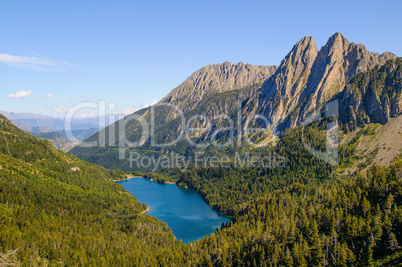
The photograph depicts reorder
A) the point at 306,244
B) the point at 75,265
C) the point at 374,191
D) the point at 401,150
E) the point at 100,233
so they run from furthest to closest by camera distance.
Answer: the point at 401,150
the point at 100,233
the point at 374,191
the point at 75,265
the point at 306,244

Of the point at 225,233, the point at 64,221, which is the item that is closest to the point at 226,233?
the point at 225,233

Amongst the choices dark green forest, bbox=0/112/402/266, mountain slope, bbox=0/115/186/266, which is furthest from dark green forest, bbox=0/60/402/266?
mountain slope, bbox=0/115/186/266

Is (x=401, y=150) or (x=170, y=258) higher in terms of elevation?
(x=401, y=150)

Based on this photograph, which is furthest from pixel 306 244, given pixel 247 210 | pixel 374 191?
pixel 247 210

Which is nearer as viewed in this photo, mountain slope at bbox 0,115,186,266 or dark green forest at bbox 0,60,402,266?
dark green forest at bbox 0,60,402,266

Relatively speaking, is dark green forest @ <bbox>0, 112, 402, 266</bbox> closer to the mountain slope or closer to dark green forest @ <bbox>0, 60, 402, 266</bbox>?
dark green forest @ <bbox>0, 60, 402, 266</bbox>

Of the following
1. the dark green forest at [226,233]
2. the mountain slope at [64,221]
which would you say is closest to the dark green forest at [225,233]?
the dark green forest at [226,233]

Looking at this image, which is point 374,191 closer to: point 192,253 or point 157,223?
point 192,253

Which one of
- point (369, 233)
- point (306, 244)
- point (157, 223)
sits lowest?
point (157, 223)

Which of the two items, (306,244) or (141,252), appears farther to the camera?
(141,252)

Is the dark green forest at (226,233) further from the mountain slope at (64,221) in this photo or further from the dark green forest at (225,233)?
the mountain slope at (64,221)

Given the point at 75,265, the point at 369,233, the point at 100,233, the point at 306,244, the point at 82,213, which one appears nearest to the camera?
the point at 369,233
